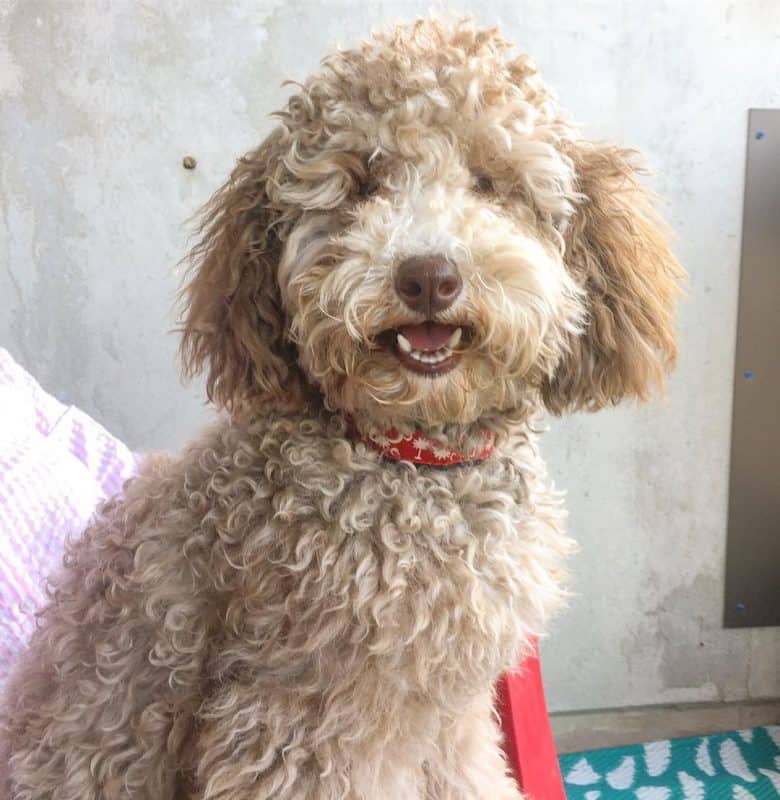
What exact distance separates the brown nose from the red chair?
788mm

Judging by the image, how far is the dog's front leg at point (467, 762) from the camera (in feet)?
4.10

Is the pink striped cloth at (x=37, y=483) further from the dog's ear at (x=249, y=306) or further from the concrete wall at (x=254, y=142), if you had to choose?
the dog's ear at (x=249, y=306)

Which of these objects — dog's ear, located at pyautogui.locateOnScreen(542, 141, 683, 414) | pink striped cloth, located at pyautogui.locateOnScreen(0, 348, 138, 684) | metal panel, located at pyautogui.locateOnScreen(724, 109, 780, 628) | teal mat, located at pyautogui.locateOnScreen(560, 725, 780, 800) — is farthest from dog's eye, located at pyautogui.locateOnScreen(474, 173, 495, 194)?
teal mat, located at pyautogui.locateOnScreen(560, 725, 780, 800)

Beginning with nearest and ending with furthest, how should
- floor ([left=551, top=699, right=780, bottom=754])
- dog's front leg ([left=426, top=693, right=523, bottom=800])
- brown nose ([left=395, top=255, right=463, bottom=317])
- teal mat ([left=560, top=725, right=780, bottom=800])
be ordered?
brown nose ([left=395, top=255, right=463, bottom=317]) → dog's front leg ([left=426, top=693, right=523, bottom=800]) → teal mat ([left=560, top=725, right=780, bottom=800]) → floor ([left=551, top=699, right=780, bottom=754])

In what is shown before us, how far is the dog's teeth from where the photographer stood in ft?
3.34

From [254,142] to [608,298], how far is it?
1254mm

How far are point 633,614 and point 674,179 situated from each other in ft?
4.25

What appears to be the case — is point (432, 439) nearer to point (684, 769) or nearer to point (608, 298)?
point (608, 298)

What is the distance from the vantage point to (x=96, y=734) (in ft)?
3.74

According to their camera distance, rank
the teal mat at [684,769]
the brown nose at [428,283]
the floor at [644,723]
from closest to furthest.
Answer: the brown nose at [428,283] < the teal mat at [684,769] < the floor at [644,723]

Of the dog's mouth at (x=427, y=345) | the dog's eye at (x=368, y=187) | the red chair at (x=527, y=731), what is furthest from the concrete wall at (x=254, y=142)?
the dog's mouth at (x=427, y=345)

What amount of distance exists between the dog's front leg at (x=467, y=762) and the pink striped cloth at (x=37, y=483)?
27.6 inches

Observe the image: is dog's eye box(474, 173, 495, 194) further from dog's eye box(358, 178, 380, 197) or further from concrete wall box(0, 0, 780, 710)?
concrete wall box(0, 0, 780, 710)

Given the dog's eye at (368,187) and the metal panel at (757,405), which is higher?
the dog's eye at (368,187)
